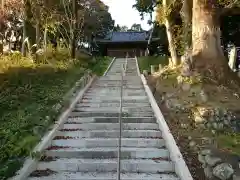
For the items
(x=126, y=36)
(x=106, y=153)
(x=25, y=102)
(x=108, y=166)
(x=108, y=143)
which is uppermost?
(x=126, y=36)

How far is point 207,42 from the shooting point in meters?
11.7

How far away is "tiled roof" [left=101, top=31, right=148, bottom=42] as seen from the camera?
139ft

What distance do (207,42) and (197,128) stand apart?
13.5 feet

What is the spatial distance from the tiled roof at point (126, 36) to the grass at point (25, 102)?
26.1 metres

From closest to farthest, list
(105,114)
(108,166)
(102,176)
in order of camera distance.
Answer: (102,176) → (108,166) → (105,114)

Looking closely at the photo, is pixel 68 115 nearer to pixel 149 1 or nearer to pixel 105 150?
pixel 105 150

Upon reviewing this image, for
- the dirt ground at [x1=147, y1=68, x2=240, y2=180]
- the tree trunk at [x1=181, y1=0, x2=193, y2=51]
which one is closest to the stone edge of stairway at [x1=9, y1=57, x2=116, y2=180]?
the dirt ground at [x1=147, y1=68, x2=240, y2=180]

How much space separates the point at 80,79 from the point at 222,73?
192 inches

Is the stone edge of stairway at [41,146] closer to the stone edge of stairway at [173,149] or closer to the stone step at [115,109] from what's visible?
the stone step at [115,109]

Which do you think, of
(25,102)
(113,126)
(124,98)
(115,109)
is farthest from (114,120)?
(124,98)

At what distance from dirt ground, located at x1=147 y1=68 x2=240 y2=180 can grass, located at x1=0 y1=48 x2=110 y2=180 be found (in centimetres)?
258

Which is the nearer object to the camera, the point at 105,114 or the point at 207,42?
the point at 105,114

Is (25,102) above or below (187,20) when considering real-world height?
below

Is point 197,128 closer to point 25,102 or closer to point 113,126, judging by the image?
point 113,126
